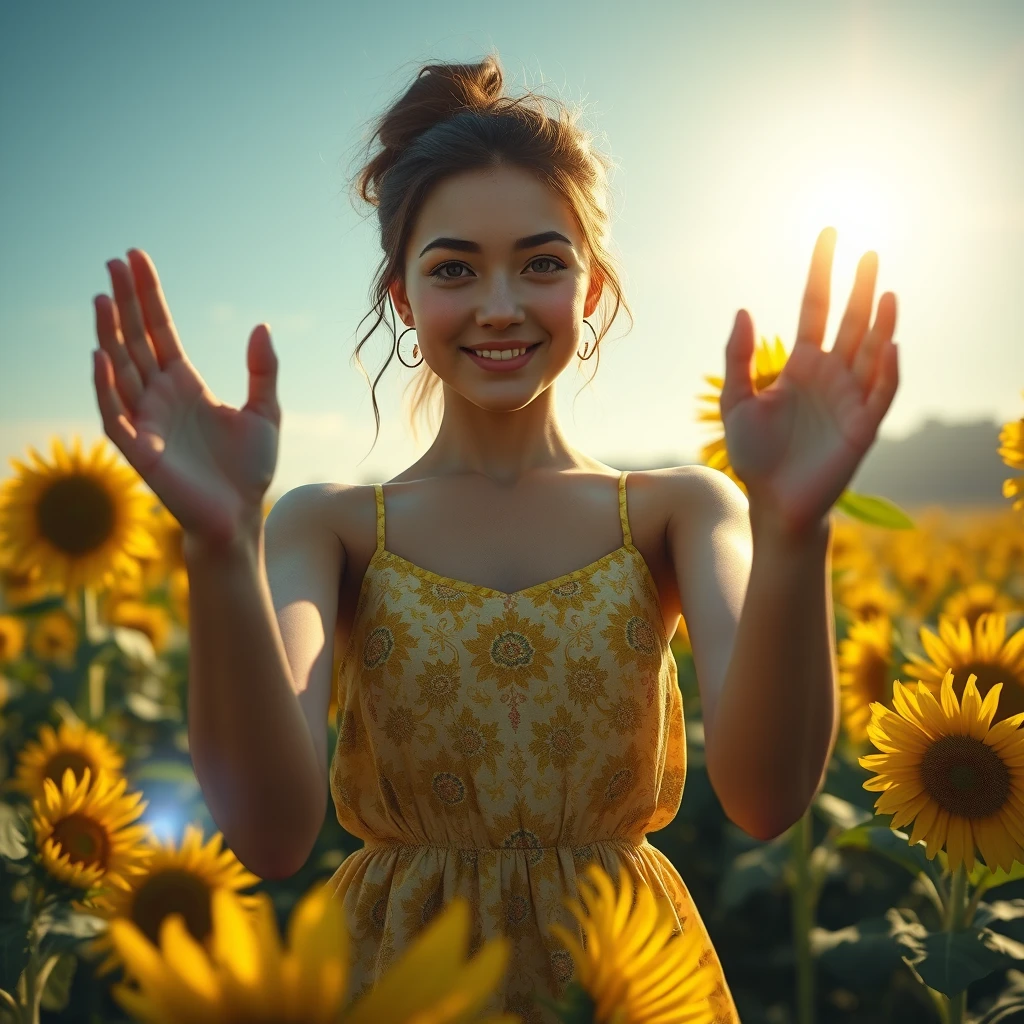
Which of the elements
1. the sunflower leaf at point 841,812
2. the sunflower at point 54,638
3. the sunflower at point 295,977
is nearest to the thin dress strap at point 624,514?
the sunflower at point 295,977

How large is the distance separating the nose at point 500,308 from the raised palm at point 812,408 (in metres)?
0.54

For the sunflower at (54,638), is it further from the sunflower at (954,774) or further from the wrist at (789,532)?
the wrist at (789,532)

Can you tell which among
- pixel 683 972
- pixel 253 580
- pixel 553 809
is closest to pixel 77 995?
pixel 553 809

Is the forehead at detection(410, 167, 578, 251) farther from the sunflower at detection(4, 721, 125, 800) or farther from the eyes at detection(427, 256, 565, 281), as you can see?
the sunflower at detection(4, 721, 125, 800)

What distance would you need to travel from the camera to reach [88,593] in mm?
3266

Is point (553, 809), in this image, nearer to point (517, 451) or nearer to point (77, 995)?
point (517, 451)

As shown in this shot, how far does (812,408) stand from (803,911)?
2160mm

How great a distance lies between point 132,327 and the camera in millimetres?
1149

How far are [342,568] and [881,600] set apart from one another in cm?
267

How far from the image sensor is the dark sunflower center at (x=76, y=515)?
3236 mm

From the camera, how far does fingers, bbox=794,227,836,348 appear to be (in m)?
1.16

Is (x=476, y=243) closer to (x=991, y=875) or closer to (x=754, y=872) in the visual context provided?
(x=991, y=875)

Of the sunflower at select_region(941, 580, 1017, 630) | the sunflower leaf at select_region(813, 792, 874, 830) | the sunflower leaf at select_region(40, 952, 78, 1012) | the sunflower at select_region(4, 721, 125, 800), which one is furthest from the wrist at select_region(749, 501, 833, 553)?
the sunflower at select_region(941, 580, 1017, 630)

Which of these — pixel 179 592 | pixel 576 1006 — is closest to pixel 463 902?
pixel 576 1006
